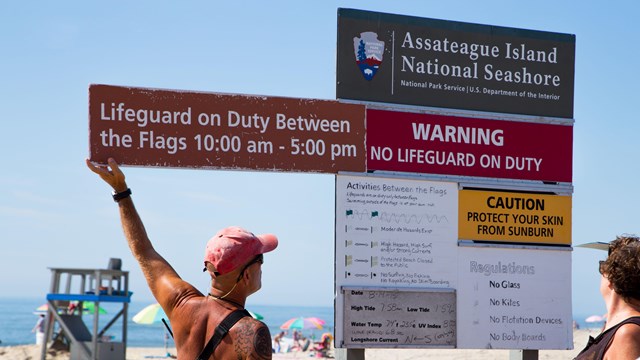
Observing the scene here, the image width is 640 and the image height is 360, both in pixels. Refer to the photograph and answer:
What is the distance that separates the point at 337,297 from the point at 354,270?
1.02 feet

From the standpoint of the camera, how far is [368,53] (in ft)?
28.7

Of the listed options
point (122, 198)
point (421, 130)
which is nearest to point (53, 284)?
point (421, 130)

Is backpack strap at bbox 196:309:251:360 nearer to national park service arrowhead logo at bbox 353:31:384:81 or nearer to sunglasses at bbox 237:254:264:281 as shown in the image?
sunglasses at bbox 237:254:264:281

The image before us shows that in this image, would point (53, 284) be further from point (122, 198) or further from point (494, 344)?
point (122, 198)

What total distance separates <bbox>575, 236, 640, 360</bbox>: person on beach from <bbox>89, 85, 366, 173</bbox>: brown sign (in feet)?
14.7

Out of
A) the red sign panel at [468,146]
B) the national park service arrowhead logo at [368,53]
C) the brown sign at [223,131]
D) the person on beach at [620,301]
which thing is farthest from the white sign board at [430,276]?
the person on beach at [620,301]

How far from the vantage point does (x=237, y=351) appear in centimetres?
360

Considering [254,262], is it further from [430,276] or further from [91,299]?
[91,299]

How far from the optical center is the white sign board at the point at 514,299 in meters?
8.95

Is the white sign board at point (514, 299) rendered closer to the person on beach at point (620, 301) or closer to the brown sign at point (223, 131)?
the brown sign at point (223, 131)

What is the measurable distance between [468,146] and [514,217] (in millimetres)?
903

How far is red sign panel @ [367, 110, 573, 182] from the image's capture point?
28.5ft

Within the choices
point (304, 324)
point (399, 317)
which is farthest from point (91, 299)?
point (304, 324)

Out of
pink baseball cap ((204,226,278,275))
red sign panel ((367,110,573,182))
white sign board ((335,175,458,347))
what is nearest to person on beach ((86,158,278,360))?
pink baseball cap ((204,226,278,275))
